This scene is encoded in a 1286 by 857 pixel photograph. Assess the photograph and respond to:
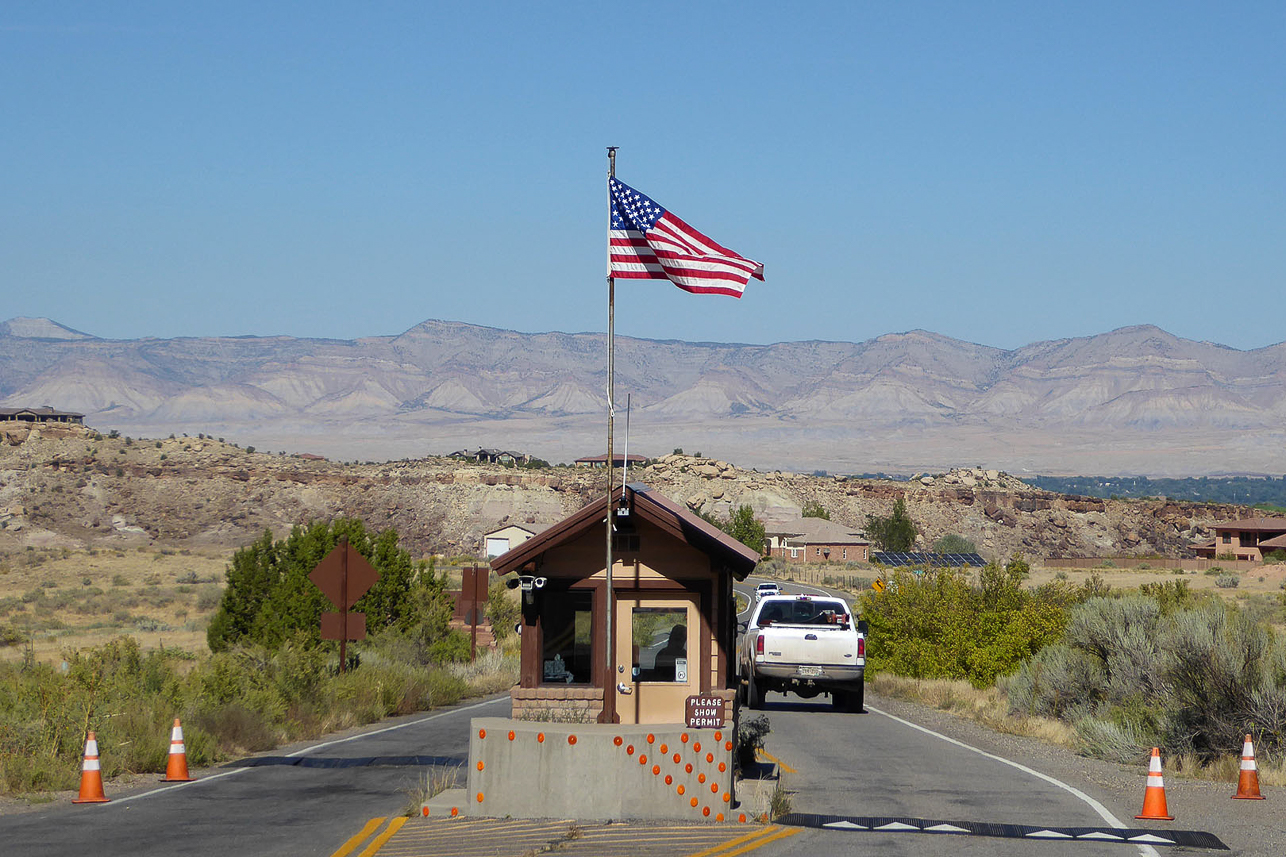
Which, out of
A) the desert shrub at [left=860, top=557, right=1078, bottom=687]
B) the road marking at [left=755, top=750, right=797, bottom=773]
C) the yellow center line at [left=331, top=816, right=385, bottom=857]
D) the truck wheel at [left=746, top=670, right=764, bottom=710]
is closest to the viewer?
the yellow center line at [left=331, top=816, right=385, bottom=857]

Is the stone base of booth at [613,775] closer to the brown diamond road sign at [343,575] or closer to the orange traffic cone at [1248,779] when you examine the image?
the orange traffic cone at [1248,779]

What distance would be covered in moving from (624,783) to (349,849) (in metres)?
2.79

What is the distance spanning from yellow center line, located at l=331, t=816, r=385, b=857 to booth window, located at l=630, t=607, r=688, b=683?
3.44 meters

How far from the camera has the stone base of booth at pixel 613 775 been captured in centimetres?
1438

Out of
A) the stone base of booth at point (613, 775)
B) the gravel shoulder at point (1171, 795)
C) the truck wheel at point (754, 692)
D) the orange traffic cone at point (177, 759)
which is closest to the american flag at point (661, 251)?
the stone base of booth at point (613, 775)

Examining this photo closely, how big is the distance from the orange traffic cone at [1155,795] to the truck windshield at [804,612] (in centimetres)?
1180

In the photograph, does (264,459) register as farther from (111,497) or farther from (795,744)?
(795,744)

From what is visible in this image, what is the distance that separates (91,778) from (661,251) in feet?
28.9

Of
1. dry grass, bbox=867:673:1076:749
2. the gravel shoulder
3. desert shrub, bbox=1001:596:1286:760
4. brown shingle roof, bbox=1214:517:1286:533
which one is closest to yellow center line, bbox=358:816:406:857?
the gravel shoulder

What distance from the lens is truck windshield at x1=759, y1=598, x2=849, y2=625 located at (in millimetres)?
27094

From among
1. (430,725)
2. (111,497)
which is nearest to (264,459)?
(111,497)

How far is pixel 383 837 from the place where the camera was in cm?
1370

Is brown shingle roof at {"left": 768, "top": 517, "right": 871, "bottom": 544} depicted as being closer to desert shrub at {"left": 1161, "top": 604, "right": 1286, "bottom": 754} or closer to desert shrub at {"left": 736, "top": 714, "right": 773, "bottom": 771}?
desert shrub at {"left": 1161, "top": 604, "right": 1286, "bottom": 754}

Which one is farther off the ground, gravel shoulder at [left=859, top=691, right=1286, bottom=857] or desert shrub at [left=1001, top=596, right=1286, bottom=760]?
desert shrub at [left=1001, top=596, right=1286, bottom=760]
